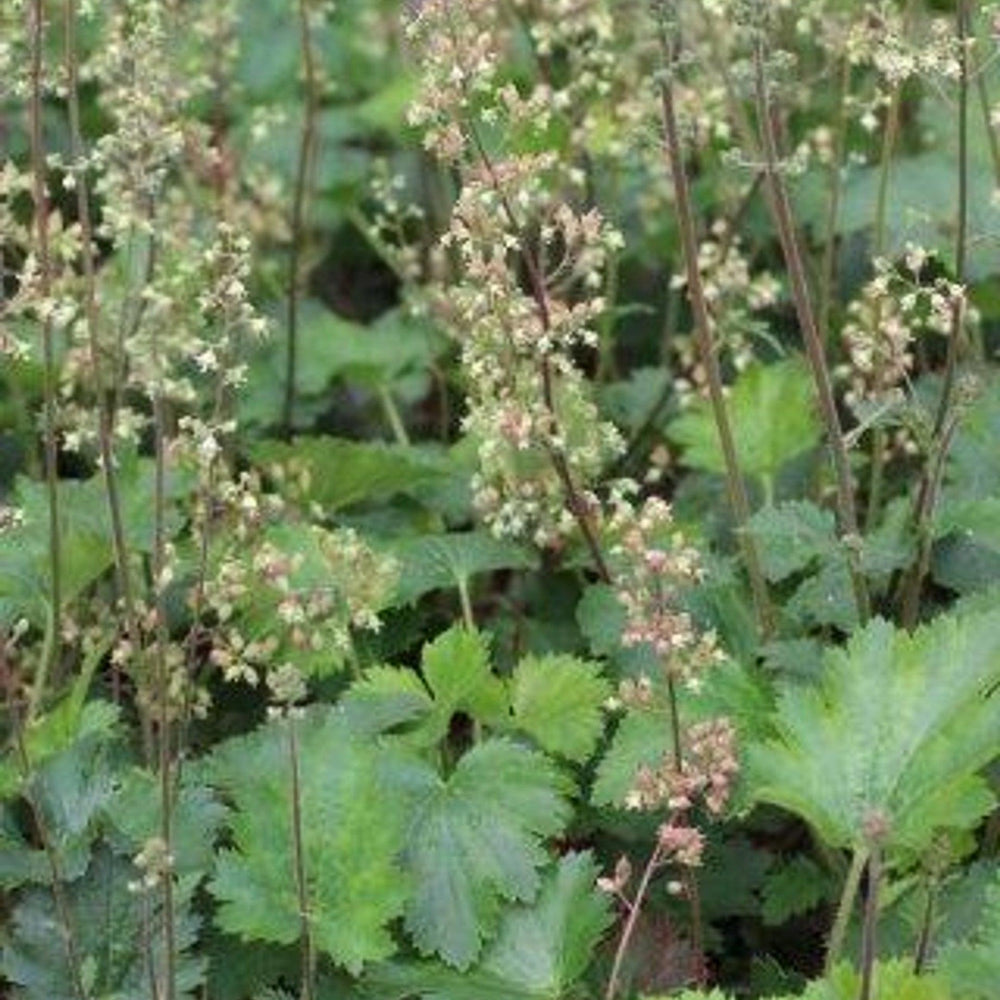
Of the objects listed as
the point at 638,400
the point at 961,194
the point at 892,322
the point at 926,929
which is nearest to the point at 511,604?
the point at 638,400

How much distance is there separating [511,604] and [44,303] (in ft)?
4.21

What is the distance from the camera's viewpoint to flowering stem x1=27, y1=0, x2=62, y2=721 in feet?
9.38

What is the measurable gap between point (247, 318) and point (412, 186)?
294cm

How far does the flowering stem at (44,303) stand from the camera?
9.38 feet

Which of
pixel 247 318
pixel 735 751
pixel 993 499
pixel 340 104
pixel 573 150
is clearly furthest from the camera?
pixel 340 104

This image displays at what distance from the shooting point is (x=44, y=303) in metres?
2.89

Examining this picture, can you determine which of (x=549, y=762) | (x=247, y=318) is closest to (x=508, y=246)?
(x=247, y=318)

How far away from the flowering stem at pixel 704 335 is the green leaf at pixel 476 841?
49 centimetres

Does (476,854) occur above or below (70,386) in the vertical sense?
below

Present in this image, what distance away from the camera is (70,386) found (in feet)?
11.9

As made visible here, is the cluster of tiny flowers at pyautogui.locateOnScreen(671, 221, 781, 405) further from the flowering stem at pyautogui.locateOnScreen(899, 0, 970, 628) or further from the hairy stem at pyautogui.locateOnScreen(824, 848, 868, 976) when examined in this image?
the hairy stem at pyautogui.locateOnScreen(824, 848, 868, 976)

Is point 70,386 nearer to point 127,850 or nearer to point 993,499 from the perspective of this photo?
point 127,850

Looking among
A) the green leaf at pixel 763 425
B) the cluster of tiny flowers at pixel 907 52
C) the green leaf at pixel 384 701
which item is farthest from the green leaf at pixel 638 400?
the cluster of tiny flowers at pixel 907 52

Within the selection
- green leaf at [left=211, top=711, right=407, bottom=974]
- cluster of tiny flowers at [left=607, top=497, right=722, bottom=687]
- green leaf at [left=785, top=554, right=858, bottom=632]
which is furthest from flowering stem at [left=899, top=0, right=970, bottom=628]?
green leaf at [left=211, top=711, right=407, bottom=974]
